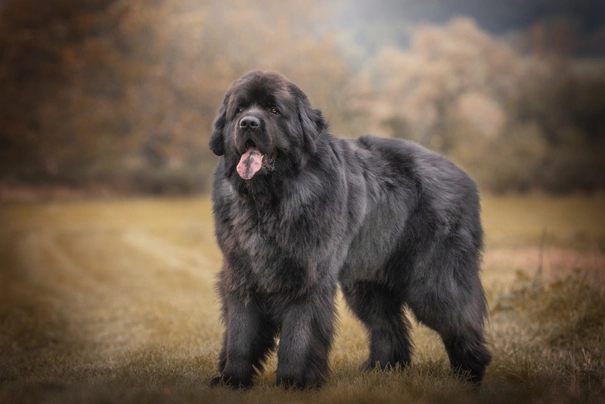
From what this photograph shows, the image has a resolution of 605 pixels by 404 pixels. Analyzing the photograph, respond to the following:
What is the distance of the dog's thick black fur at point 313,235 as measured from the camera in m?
3.80

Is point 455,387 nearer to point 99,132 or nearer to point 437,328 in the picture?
point 437,328

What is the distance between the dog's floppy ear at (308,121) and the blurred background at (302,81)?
15755mm

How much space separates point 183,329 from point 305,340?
312cm

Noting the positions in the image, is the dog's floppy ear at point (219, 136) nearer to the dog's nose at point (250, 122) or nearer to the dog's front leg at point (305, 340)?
the dog's nose at point (250, 122)

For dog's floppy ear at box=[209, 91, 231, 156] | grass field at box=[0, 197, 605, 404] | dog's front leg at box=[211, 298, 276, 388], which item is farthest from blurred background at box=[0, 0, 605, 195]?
dog's front leg at box=[211, 298, 276, 388]

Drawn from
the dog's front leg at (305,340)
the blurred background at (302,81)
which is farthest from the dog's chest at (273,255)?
the blurred background at (302,81)

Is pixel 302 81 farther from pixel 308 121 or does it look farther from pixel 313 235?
pixel 313 235

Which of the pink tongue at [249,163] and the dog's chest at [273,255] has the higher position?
the pink tongue at [249,163]

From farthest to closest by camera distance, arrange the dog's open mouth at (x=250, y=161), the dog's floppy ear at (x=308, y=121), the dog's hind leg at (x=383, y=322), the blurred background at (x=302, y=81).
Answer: the blurred background at (x=302, y=81) < the dog's hind leg at (x=383, y=322) < the dog's floppy ear at (x=308, y=121) < the dog's open mouth at (x=250, y=161)

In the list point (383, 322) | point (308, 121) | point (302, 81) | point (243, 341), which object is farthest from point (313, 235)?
point (302, 81)

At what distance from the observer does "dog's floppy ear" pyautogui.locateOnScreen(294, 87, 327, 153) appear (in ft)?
12.8

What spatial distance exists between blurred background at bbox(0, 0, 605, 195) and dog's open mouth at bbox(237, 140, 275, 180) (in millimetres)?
15776

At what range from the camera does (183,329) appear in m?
6.57

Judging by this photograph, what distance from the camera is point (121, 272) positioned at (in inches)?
444
